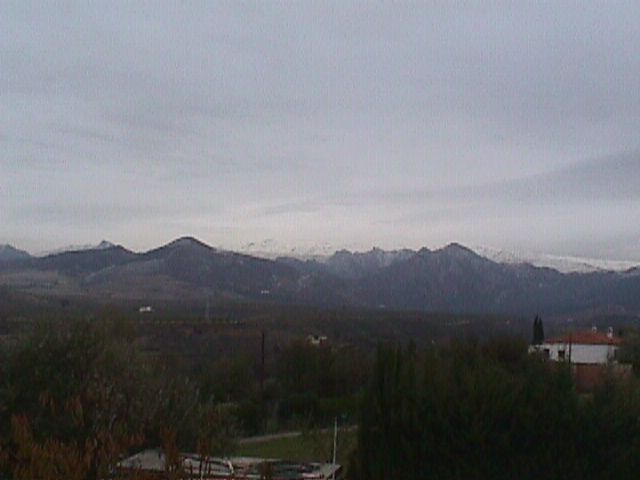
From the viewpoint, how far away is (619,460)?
15578 millimetres

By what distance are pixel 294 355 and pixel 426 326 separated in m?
29.4

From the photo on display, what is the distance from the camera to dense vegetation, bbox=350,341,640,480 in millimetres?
15398

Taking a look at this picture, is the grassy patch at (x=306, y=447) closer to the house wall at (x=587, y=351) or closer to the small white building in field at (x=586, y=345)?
the small white building in field at (x=586, y=345)

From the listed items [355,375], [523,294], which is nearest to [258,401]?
[355,375]

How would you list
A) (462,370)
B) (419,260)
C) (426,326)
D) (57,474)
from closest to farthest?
1. (57,474)
2. (462,370)
3. (426,326)
4. (419,260)

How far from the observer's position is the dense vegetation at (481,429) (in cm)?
1540

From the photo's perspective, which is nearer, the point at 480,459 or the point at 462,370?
the point at 480,459

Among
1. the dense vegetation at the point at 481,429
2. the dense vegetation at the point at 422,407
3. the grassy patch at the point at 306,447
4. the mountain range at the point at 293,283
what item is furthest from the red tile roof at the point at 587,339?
the mountain range at the point at 293,283

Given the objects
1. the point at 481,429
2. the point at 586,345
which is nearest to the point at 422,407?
the point at 481,429

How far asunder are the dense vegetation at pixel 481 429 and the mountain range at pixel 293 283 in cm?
8391

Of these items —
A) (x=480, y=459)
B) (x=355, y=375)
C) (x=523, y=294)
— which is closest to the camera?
(x=480, y=459)

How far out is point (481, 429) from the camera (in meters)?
15.6

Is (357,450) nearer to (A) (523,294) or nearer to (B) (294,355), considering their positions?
(B) (294,355)

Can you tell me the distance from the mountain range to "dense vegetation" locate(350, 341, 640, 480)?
83.9 metres
